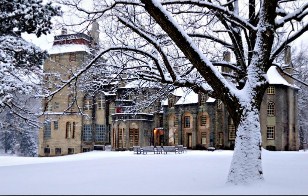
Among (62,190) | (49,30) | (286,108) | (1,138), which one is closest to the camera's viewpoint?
(62,190)

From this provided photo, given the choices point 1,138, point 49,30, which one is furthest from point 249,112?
point 1,138

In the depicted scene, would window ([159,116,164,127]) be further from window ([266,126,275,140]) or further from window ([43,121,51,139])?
window ([43,121,51,139])

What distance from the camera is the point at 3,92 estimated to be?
1830cm

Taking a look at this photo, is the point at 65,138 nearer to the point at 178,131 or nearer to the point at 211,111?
the point at 178,131

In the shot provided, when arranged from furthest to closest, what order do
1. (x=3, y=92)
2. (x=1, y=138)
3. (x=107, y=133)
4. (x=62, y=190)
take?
1. (x=1, y=138)
2. (x=107, y=133)
3. (x=3, y=92)
4. (x=62, y=190)

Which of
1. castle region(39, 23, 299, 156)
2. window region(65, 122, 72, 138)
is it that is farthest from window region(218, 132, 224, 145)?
window region(65, 122, 72, 138)

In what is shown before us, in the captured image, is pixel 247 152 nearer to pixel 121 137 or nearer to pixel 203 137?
pixel 203 137

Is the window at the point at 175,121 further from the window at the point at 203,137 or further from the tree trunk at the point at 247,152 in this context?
the tree trunk at the point at 247,152

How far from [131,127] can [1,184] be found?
3892 cm

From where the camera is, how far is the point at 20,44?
55.3ft

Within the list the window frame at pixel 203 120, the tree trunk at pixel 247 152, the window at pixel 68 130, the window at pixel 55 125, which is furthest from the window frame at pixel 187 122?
the tree trunk at pixel 247 152

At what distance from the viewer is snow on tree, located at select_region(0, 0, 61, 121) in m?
14.8

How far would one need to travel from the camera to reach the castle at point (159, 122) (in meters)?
44.9

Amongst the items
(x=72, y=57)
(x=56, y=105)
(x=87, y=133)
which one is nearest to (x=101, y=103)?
(x=87, y=133)
